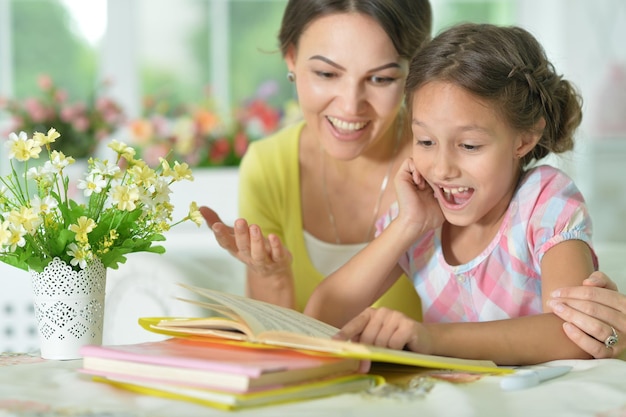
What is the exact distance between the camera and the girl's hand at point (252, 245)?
66.2 inches

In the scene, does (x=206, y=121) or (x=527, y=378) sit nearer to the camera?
(x=527, y=378)

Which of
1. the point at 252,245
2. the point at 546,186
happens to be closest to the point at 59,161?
the point at 252,245

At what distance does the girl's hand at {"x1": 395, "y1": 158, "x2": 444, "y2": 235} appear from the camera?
5.74 feet

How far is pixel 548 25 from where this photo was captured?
14.7 ft

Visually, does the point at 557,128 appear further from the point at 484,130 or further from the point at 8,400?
the point at 8,400

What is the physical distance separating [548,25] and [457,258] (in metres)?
2.96

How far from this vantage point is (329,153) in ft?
6.87

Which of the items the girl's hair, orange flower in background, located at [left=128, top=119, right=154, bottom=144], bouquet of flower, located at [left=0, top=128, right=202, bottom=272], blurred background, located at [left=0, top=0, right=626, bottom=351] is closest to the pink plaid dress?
the girl's hair

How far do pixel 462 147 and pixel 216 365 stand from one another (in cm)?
73

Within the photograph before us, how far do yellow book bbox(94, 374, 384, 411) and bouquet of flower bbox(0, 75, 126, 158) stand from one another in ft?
10.2

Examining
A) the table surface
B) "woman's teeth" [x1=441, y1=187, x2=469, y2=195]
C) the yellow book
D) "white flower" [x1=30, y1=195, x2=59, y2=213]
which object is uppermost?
"woman's teeth" [x1=441, y1=187, x2=469, y2=195]

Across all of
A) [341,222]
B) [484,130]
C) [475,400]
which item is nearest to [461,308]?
[484,130]

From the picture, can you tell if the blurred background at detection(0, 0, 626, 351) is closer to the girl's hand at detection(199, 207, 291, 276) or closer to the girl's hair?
the girl's hand at detection(199, 207, 291, 276)

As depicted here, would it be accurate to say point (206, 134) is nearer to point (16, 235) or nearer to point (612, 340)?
point (16, 235)
